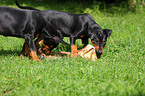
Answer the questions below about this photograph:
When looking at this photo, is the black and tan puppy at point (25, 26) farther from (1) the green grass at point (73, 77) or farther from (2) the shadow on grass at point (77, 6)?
(2) the shadow on grass at point (77, 6)

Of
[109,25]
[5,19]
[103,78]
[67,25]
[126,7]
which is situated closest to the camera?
[103,78]

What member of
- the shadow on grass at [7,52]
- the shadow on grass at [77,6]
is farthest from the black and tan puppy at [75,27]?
the shadow on grass at [77,6]

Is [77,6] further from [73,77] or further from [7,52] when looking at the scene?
[73,77]

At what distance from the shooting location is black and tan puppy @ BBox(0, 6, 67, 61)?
4234mm

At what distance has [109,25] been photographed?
25.9 ft

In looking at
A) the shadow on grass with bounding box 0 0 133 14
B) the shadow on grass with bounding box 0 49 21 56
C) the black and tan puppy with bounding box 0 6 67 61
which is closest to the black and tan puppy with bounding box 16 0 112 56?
the black and tan puppy with bounding box 0 6 67 61

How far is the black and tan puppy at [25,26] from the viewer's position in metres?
4.23

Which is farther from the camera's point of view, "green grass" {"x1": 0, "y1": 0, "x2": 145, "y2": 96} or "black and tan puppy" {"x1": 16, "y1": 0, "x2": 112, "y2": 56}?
"black and tan puppy" {"x1": 16, "y1": 0, "x2": 112, "y2": 56}

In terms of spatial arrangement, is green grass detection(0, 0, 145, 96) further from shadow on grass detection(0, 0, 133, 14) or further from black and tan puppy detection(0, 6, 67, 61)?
shadow on grass detection(0, 0, 133, 14)

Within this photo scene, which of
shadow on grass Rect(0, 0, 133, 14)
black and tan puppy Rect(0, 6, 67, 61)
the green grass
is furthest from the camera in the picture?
shadow on grass Rect(0, 0, 133, 14)

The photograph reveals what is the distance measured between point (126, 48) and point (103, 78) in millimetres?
2285

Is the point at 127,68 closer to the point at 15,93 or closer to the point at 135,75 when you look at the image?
the point at 135,75

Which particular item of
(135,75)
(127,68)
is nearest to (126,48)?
(127,68)

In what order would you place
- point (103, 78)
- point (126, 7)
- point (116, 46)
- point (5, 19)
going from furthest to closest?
point (126, 7), point (116, 46), point (5, 19), point (103, 78)
